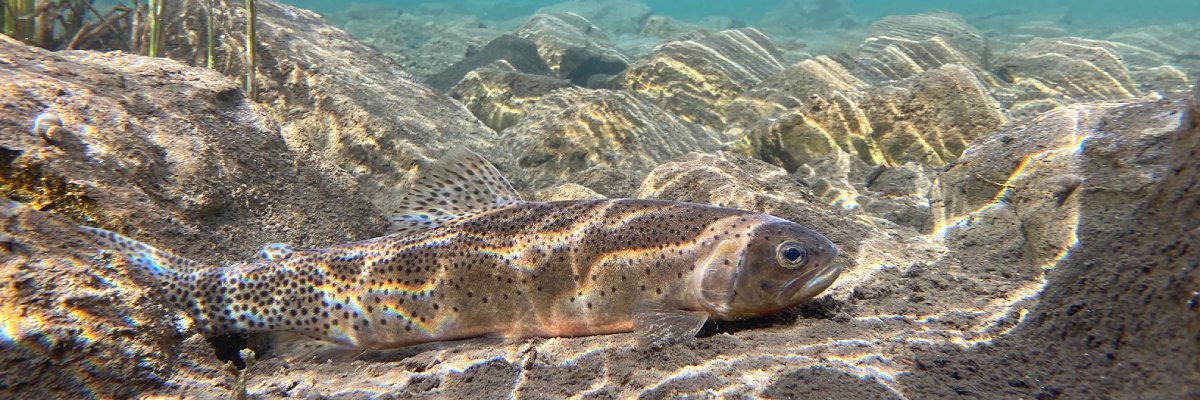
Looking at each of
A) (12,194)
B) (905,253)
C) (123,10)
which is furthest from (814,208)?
(123,10)

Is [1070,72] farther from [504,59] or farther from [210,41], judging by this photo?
[210,41]

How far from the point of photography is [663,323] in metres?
2.71

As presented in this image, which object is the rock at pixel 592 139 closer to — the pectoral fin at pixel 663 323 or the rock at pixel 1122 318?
the pectoral fin at pixel 663 323

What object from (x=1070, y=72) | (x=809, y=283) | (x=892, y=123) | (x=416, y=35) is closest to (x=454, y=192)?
(x=809, y=283)

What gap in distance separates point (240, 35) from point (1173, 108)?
7913 mm

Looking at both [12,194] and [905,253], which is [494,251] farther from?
[905,253]

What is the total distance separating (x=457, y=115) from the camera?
280 inches

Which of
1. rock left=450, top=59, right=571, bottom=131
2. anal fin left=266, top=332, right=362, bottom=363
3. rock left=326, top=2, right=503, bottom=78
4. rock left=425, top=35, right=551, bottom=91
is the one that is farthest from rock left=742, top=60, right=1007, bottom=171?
rock left=326, top=2, right=503, bottom=78

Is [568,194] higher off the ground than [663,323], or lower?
lower

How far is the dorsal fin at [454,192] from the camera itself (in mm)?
3297

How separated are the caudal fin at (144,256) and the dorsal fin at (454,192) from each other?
103 centimetres

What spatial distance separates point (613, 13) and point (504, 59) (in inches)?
1023

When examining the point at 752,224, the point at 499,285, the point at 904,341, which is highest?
the point at 752,224

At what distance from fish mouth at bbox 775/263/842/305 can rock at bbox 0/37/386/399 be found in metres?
2.49
